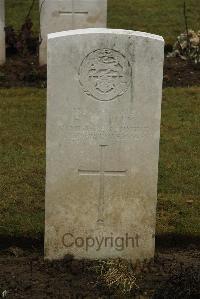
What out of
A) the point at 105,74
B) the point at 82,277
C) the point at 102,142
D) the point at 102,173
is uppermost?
the point at 105,74

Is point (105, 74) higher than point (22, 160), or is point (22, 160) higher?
point (105, 74)

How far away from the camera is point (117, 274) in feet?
16.8

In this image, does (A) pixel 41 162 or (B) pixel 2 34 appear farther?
(B) pixel 2 34

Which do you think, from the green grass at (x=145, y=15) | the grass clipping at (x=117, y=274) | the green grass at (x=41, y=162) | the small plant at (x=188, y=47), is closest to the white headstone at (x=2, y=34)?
the green grass at (x=41, y=162)

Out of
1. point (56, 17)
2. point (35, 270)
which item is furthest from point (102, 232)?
point (56, 17)

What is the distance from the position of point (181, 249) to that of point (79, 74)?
5.42 feet

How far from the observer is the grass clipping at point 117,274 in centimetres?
502

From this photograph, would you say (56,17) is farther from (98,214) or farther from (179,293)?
(179,293)

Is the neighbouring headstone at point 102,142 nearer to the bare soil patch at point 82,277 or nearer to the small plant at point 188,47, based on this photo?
the bare soil patch at point 82,277

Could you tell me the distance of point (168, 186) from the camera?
685 cm

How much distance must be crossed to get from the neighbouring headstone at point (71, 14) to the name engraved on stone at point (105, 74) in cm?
578

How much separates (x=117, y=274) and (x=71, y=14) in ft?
20.9

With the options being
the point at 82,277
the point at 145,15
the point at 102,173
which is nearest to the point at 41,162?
the point at 102,173

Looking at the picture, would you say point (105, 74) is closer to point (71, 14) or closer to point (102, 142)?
point (102, 142)
